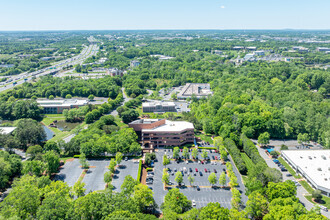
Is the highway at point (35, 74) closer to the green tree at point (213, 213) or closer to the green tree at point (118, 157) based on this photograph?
the green tree at point (118, 157)

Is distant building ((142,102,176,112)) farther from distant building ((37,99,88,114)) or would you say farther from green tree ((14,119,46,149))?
green tree ((14,119,46,149))

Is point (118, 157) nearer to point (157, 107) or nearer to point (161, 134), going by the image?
point (161, 134)

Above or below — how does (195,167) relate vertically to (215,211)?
below

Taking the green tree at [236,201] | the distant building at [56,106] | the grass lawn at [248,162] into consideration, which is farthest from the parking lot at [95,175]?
the distant building at [56,106]

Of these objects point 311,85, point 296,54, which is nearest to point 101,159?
point 311,85

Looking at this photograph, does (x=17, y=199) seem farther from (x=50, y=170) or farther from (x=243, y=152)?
(x=243, y=152)

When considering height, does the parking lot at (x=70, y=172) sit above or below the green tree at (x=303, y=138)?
below

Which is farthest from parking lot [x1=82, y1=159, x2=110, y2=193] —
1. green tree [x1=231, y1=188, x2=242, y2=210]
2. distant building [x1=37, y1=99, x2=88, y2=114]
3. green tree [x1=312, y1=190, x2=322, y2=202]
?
distant building [x1=37, y1=99, x2=88, y2=114]
